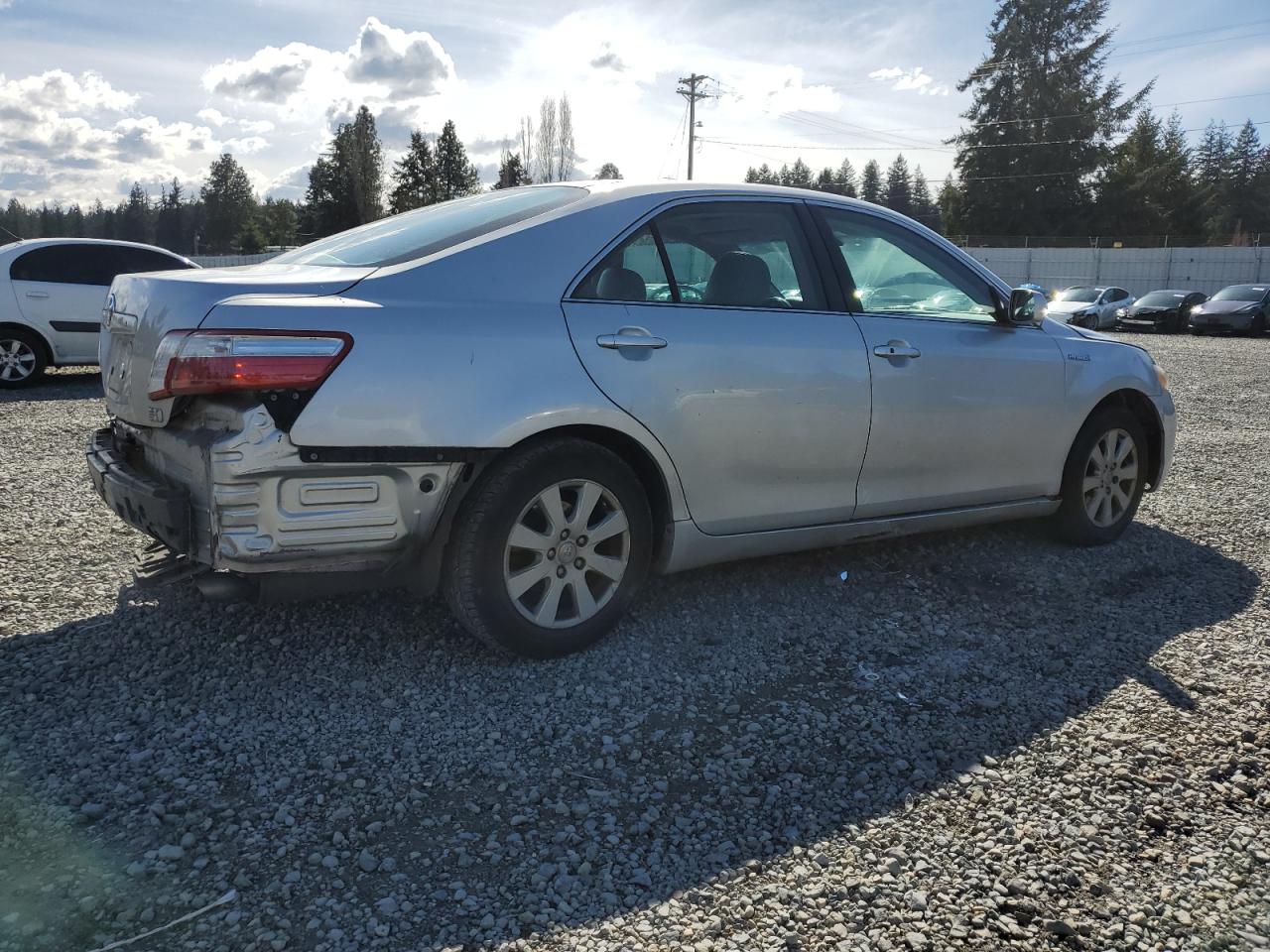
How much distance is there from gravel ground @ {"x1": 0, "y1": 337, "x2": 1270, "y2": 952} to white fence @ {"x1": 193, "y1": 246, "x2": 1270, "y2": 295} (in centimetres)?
3565

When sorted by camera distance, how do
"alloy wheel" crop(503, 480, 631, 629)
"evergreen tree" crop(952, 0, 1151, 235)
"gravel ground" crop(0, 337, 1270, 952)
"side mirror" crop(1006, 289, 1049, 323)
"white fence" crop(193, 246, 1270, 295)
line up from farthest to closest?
"evergreen tree" crop(952, 0, 1151, 235) → "white fence" crop(193, 246, 1270, 295) → "side mirror" crop(1006, 289, 1049, 323) → "alloy wheel" crop(503, 480, 631, 629) → "gravel ground" crop(0, 337, 1270, 952)

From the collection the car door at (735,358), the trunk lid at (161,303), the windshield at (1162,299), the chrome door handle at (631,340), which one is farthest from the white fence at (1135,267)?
the chrome door handle at (631,340)

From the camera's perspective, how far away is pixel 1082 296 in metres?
30.8

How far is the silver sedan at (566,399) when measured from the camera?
2941mm

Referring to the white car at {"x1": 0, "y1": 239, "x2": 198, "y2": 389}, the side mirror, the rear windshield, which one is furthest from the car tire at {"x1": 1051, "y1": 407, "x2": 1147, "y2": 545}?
the white car at {"x1": 0, "y1": 239, "x2": 198, "y2": 389}

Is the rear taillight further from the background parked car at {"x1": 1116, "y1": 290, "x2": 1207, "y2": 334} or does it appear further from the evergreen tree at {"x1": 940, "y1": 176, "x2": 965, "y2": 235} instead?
the evergreen tree at {"x1": 940, "y1": 176, "x2": 965, "y2": 235}

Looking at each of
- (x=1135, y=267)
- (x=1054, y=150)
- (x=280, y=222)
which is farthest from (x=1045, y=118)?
(x=280, y=222)

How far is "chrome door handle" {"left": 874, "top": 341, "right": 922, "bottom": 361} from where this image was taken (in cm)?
407

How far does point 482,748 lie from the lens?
2939 mm

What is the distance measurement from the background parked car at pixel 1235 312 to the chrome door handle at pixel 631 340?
28.5 m

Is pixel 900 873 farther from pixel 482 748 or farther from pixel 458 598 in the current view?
pixel 458 598

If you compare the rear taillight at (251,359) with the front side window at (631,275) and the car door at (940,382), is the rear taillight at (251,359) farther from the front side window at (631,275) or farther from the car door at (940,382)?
the car door at (940,382)

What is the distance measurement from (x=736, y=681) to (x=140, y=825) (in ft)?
6.13

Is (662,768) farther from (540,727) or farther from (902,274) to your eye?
(902,274)
